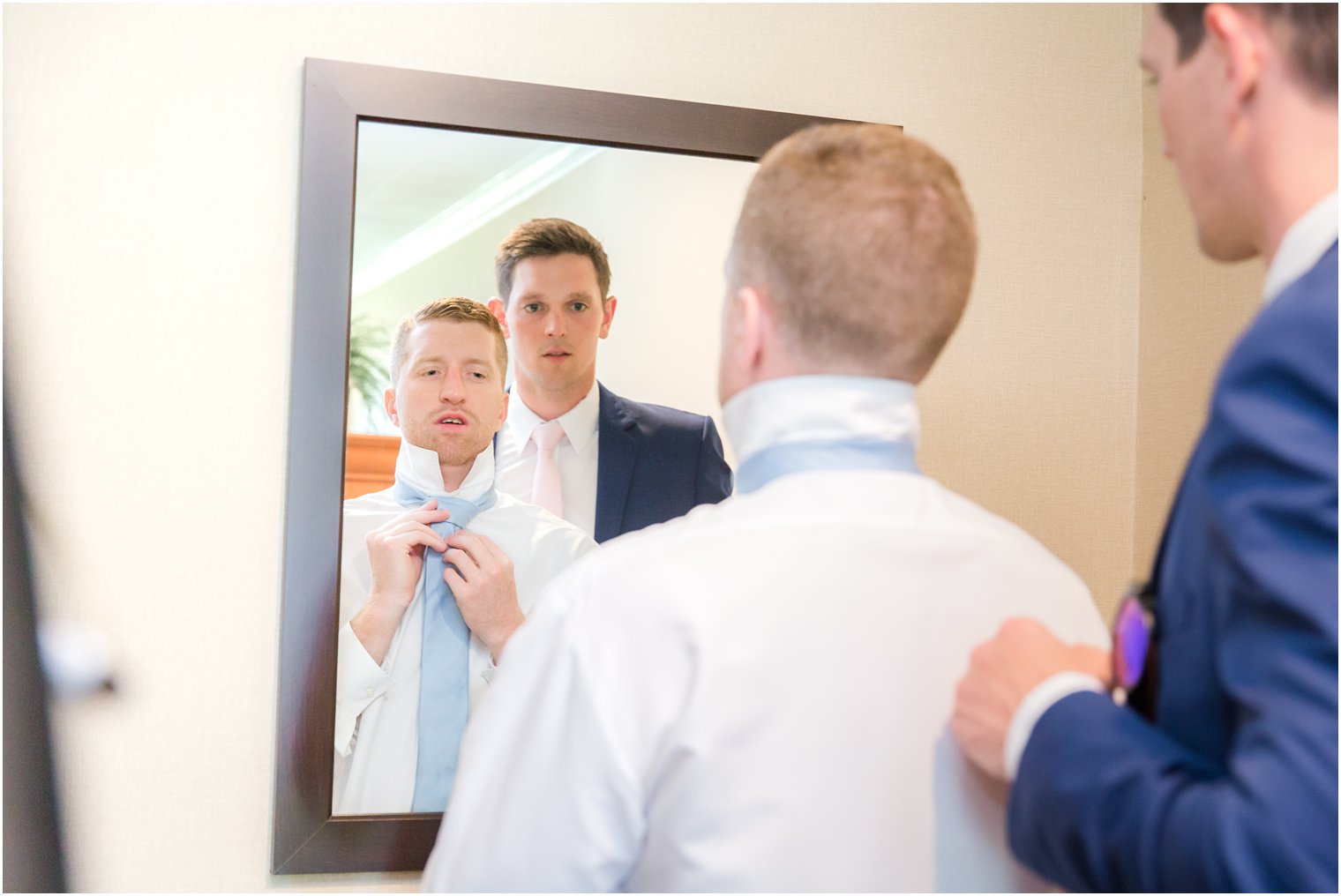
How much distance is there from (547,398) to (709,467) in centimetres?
28

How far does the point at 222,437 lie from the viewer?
5.87ft

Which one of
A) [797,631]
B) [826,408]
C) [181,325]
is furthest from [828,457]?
[181,325]

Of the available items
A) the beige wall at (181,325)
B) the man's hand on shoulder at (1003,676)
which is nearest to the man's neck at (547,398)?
the beige wall at (181,325)

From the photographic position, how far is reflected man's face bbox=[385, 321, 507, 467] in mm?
1818

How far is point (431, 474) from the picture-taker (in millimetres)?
1824

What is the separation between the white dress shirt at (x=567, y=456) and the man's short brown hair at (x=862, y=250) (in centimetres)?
89

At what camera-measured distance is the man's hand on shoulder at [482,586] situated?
1.82 meters

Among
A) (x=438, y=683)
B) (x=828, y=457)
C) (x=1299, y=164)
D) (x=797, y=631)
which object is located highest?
(x=1299, y=164)

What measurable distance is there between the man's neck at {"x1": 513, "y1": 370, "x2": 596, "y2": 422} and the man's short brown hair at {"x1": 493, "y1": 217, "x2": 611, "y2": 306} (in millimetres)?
129

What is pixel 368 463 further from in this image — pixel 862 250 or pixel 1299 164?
pixel 1299 164

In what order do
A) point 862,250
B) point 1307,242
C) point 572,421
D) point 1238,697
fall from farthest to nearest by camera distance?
point 572,421 < point 862,250 < point 1307,242 < point 1238,697

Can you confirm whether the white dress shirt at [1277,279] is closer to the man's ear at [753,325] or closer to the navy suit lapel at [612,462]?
the man's ear at [753,325]

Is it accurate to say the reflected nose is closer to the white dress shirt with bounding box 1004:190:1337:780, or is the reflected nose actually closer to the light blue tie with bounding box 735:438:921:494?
the light blue tie with bounding box 735:438:921:494

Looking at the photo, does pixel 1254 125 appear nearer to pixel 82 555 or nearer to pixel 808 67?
pixel 808 67
